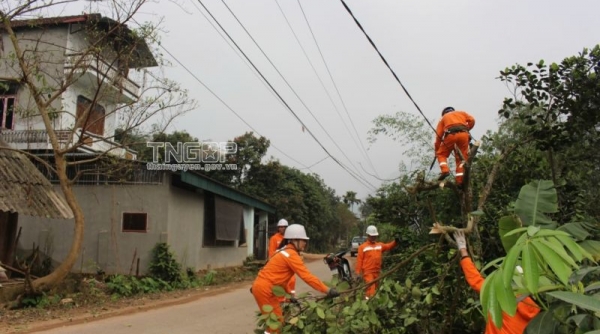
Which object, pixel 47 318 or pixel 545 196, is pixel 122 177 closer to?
pixel 47 318

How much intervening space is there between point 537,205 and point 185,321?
7.14 meters

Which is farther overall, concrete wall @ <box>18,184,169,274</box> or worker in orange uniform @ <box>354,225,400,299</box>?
concrete wall @ <box>18,184,169,274</box>

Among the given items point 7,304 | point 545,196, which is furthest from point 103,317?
point 545,196

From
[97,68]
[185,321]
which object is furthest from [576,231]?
[97,68]

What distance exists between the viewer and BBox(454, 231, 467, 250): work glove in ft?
12.4

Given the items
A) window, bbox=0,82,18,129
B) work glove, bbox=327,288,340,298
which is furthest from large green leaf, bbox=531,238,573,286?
window, bbox=0,82,18,129

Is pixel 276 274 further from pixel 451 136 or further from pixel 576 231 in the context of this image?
pixel 576 231

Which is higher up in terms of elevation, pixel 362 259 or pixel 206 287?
pixel 362 259

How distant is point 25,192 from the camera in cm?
1128

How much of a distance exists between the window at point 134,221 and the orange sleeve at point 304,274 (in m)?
10.5

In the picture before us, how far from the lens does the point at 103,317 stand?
957cm

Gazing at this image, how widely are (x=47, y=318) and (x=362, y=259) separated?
6099 mm

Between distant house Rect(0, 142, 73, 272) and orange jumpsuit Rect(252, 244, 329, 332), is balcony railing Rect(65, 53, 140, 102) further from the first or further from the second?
orange jumpsuit Rect(252, 244, 329, 332)

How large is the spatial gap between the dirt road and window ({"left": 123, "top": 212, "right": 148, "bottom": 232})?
392 centimetres
